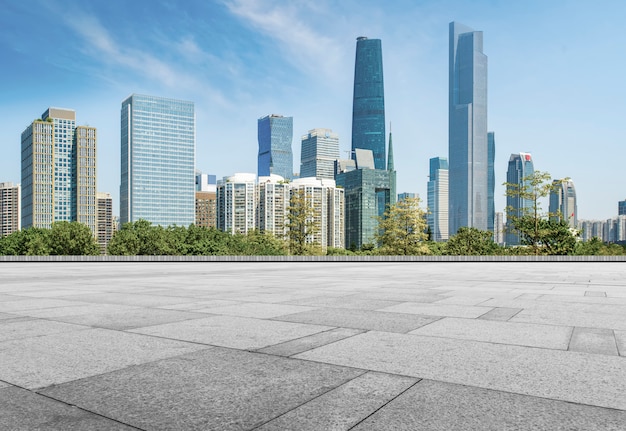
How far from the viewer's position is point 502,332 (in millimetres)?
7188

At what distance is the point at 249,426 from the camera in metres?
3.56

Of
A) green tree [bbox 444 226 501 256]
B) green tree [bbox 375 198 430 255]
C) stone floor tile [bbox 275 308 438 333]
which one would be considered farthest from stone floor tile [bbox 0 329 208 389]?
green tree [bbox 444 226 501 256]

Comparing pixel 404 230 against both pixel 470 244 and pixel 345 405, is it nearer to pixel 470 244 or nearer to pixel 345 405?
pixel 470 244

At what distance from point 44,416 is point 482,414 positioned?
3.20 meters

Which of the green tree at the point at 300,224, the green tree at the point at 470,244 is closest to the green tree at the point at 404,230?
the green tree at the point at 300,224

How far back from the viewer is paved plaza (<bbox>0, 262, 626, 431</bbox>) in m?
3.74

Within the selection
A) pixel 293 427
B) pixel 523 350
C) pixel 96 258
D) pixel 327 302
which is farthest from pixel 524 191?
pixel 293 427

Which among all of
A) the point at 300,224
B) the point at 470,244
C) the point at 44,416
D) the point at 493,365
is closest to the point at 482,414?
the point at 493,365

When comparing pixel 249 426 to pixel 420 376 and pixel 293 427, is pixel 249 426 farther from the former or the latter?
pixel 420 376

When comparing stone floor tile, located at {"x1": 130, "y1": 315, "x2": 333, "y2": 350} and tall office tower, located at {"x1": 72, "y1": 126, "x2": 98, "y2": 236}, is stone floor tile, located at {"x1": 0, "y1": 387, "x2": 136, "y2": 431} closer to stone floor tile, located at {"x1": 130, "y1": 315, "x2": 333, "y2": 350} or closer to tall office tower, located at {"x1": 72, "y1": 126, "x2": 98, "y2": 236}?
stone floor tile, located at {"x1": 130, "y1": 315, "x2": 333, "y2": 350}

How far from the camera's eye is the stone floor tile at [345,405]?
3.58 metres

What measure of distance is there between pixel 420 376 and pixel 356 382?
0.65m

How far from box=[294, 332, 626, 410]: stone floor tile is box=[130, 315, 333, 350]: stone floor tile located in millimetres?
862

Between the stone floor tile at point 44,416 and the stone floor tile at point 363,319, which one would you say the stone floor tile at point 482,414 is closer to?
the stone floor tile at point 44,416
